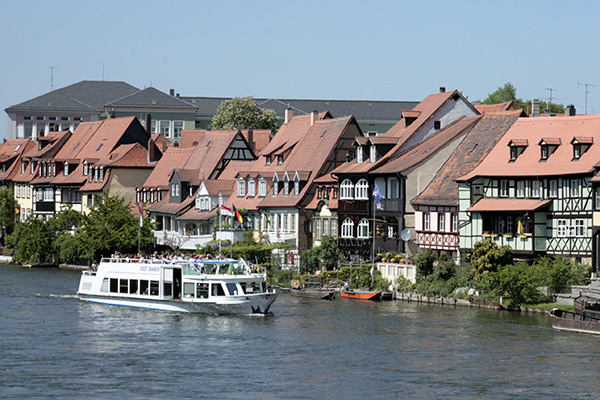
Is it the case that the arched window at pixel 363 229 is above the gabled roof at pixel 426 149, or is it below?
below

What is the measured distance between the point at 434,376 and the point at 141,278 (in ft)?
95.9

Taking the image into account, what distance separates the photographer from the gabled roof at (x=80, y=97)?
179 m

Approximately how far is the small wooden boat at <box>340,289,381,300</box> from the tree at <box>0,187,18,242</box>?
6242cm

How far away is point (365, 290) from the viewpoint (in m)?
78.1

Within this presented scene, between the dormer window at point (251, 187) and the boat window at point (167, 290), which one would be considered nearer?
the boat window at point (167, 290)

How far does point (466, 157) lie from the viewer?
271ft

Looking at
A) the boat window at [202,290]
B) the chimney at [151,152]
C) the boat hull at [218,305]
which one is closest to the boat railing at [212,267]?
the boat window at [202,290]

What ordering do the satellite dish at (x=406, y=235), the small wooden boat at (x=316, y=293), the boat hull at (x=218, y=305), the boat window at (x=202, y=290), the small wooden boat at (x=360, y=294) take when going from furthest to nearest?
the satellite dish at (x=406, y=235), the small wooden boat at (x=316, y=293), the small wooden boat at (x=360, y=294), the boat window at (x=202, y=290), the boat hull at (x=218, y=305)

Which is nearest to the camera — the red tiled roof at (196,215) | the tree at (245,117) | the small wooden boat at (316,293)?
the small wooden boat at (316,293)

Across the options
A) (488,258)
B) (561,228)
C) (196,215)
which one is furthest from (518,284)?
(196,215)

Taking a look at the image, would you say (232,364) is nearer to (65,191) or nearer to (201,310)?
(201,310)

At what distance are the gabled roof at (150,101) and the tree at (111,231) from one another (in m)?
65.3

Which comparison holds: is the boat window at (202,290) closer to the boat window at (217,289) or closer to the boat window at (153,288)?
the boat window at (217,289)

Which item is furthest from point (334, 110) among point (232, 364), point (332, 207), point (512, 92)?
point (232, 364)
